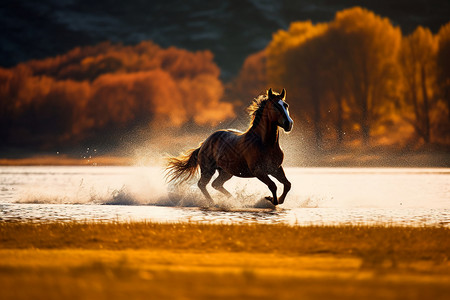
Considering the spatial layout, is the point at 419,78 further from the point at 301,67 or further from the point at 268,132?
the point at 268,132

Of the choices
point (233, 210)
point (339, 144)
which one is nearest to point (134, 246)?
point (233, 210)

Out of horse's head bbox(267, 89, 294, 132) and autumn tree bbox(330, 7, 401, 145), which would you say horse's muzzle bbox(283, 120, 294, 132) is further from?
autumn tree bbox(330, 7, 401, 145)

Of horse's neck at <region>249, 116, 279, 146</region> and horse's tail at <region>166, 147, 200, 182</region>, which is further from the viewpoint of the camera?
horse's tail at <region>166, 147, 200, 182</region>

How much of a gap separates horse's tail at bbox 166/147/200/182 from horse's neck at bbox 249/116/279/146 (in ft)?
10.2

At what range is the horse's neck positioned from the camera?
1356cm

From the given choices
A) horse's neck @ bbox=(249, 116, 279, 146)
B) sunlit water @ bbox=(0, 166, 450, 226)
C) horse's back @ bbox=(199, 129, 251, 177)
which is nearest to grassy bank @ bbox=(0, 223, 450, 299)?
sunlit water @ bbox=(0, 166, 450, 226)

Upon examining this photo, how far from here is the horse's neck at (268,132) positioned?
13.6 m

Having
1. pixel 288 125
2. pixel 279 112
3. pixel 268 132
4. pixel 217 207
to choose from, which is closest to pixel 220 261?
pixel 288 125

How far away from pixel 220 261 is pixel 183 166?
9.96 metres

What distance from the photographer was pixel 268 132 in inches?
535

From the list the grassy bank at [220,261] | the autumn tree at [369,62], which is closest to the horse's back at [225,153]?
the grassy bank at [220,261]

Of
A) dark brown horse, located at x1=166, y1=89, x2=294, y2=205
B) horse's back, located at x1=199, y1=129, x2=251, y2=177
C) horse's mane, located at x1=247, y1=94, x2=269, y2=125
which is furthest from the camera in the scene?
horse's back, located at x1=199, y1=129, x2=251, y2=177

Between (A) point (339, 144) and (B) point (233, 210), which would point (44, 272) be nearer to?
(B) point (233, 210)

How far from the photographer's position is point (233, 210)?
45.4ft
